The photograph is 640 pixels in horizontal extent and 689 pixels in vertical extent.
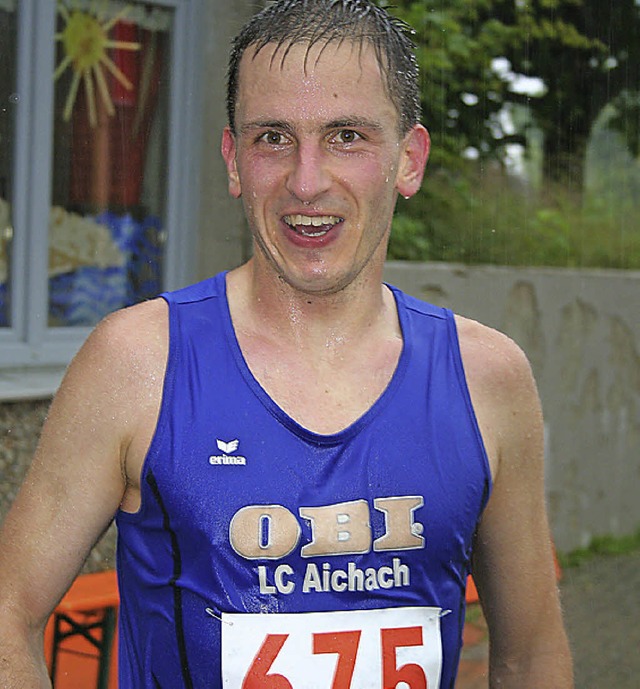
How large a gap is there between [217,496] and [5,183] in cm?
287

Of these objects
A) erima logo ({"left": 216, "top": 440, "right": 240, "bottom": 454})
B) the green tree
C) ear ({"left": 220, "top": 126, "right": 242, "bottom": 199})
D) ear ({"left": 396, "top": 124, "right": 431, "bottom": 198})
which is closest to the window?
the green tree

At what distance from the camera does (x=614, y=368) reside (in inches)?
252

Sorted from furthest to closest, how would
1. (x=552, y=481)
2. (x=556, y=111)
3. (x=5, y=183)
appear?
(x=556, y=111), (x=552, y=481), (x=5, y=183)

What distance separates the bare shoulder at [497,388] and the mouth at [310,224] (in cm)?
31

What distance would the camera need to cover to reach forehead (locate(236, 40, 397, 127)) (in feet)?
5.87

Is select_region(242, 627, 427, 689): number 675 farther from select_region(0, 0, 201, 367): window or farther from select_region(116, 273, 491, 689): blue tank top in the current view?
select_region(0, 0, 201, 367): window

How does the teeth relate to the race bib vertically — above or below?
above

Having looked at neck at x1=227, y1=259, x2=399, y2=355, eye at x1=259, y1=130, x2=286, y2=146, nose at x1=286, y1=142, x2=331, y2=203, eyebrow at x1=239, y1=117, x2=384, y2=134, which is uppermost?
eyebrow at x1=239, y1=117, x2=384, y2=134

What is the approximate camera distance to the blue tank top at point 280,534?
1708 millimetres

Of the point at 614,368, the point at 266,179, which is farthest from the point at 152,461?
the point at 614,368

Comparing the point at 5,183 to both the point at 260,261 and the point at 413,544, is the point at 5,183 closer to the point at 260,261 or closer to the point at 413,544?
the point at 260,261

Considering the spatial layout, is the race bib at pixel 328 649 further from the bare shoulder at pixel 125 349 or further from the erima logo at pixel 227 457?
the bare shoulder at pixel 125 349

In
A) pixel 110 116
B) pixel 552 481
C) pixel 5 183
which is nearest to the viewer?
pixel 5 183

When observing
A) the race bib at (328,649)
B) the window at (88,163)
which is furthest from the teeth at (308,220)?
the window at (88,163)
